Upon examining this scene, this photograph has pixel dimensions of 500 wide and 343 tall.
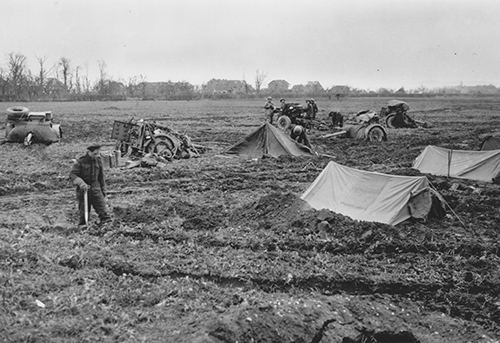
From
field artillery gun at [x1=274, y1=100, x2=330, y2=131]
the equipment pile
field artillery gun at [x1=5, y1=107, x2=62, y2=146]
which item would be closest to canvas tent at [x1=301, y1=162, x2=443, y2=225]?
the equipment pile

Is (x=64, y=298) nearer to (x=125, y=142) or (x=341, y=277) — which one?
(x=341, y=277)

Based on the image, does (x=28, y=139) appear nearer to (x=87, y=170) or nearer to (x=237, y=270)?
(x=87, y=170)

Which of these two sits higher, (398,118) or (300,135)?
(398,118)

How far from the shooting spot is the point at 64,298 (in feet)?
20.0

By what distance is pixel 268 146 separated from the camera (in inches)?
706

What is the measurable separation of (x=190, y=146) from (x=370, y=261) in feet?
37.1

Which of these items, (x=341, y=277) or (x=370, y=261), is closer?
(x=341, y=277)

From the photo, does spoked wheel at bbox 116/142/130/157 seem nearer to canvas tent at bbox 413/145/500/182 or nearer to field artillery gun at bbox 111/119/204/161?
field artillery gun at bbox 111/119/204/161

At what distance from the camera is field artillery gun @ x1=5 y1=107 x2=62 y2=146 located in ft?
64.2

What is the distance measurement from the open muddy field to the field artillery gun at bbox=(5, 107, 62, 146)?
7233 mm

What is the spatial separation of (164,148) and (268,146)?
3.76 metres

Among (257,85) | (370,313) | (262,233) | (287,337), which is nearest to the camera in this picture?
(287,337)

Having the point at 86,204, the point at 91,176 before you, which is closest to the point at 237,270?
the point at 86,204

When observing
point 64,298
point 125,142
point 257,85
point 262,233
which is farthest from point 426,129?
point 257,85
